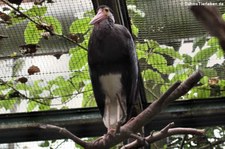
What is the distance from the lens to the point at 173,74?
179cm

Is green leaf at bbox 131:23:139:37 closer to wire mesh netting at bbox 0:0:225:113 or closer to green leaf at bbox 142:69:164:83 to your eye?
wire mesh netting at bbox 0:0:225:113

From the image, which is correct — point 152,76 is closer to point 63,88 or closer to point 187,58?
point 187,58

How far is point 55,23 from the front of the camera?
1728mm

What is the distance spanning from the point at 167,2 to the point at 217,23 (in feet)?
4.68

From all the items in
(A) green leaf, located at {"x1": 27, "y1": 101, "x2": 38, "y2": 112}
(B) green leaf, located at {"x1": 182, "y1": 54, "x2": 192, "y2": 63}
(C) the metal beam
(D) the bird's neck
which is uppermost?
(D) the bird's neck

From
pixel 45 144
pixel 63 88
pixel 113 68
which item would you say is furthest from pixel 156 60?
pixel 45 144

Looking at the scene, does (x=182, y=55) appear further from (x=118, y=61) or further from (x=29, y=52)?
(x=29, y=52)

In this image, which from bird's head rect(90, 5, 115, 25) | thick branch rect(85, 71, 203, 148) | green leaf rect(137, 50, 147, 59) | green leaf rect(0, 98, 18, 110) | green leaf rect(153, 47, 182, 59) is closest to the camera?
thick branch rect(85, 71, 203, 148)

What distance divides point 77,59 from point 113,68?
0.21 m

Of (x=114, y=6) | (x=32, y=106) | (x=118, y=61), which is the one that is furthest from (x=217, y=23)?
(x=32, y=106)

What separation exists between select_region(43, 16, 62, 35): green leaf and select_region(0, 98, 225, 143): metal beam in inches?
15.9

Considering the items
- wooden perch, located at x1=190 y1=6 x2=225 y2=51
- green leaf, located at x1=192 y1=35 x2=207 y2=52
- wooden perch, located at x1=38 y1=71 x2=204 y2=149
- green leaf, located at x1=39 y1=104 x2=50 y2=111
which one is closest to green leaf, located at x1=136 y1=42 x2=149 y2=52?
green leaf, located at x1=192 y1=35 x2=207 y2=52

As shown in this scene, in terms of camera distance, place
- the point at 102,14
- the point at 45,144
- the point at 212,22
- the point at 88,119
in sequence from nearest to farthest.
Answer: the point at 212,22 → the point at 102,14 → the point at 88,119 → the point at 45,144

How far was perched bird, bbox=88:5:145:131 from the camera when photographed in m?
1.68
